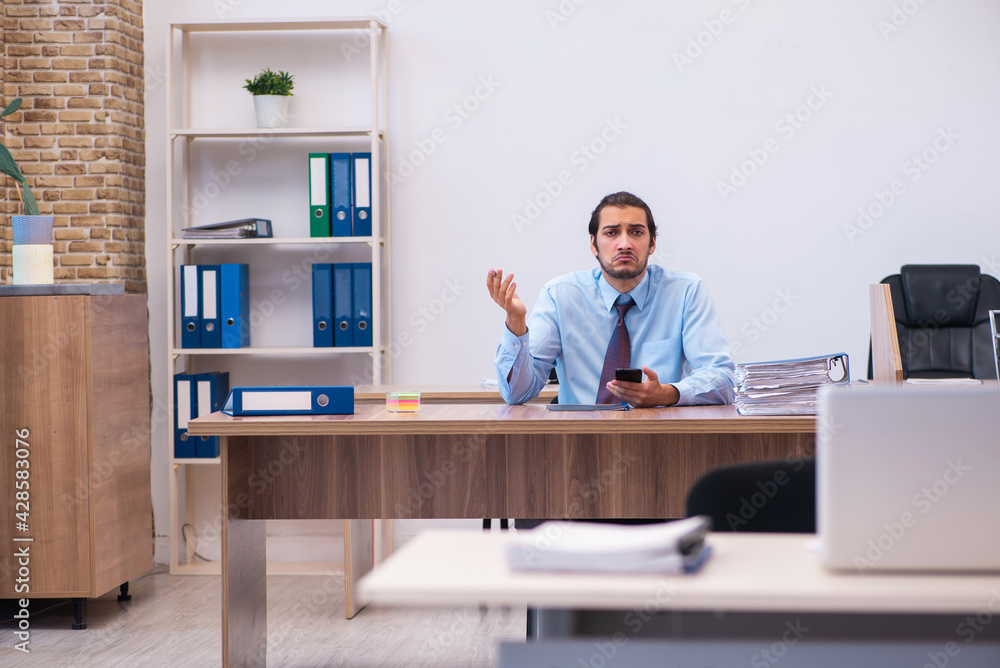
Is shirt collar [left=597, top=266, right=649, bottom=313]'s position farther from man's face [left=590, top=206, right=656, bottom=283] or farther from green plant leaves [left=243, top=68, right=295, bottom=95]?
green plant leaves [left=243, top=68, right=295, bottom=95]

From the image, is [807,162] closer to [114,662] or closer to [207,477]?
[207,477]

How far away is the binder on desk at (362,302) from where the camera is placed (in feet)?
12.5

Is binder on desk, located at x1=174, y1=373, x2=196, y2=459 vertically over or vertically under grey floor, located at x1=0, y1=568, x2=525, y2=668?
over

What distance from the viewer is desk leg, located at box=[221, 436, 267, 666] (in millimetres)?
2270

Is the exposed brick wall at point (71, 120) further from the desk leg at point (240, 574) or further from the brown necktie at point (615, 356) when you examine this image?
the brown necktie at point (615, 356)

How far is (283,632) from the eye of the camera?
308 centimetres

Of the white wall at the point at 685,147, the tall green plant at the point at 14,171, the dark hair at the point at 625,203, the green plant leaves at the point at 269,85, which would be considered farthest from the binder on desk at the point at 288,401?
the green plant leaves at the point at 269,85

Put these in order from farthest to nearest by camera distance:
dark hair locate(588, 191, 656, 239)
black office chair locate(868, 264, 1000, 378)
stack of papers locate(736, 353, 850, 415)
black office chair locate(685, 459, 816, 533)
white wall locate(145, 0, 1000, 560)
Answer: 1. white wall locate(145, 0, 1000, 560)
2. black office chair locate(868, 264, 1000, 378)
3. dark hair locate(588, 191, 656, 239)
4. stack of papers locate(736, 353, 850, 415)
5. black office chair locate(685, 459, 816, 533)

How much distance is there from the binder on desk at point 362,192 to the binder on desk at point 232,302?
0.54 m

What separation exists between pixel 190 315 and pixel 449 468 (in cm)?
203

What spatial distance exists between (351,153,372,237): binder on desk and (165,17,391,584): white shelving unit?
62 millimetres

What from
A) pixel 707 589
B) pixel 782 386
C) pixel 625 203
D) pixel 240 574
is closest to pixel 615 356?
pixel 625 203

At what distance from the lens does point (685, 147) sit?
157 inches

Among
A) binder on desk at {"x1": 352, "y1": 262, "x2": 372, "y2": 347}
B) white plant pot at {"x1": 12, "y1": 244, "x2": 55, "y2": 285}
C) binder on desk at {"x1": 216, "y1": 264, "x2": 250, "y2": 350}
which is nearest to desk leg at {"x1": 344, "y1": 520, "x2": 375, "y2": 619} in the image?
binder on desk at {"x1": 352, "y1": 262, "x2": 372, "y2": 347}
